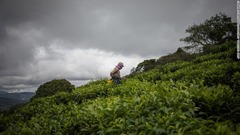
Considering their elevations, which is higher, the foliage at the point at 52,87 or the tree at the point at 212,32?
the tree at the point at 212,32

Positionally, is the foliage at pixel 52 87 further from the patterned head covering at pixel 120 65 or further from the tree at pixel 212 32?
the tree at pixel 212 32

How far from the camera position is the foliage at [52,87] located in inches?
897

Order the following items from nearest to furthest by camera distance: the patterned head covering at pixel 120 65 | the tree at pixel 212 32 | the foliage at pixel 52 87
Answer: the patterned head covering at pixel 120 65 → the foliage at pixel 52 87 → the tree at pixel 212 32

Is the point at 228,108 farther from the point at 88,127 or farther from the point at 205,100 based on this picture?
the point at 88,127

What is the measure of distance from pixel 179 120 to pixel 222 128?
2.58 ft

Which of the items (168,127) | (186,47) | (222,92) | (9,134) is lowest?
(9,134)

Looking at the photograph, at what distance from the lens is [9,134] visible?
574cm

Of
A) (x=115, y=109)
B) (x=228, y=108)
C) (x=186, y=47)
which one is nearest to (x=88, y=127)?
(x=115, y=109)

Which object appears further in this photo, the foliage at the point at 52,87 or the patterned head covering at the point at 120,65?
the foliage at the point at 52,87

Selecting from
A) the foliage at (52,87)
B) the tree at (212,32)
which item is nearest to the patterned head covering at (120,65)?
the foliage at (52,87)

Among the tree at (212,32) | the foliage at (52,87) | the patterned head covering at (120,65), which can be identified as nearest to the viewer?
the patterned head covering at (120,65)

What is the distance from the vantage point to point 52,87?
76.2 ft

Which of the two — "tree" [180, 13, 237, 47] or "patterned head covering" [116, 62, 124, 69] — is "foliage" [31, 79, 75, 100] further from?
"tree" [180, 13, 237, 47]

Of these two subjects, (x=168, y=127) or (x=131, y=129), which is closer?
(x=168, y=127)
